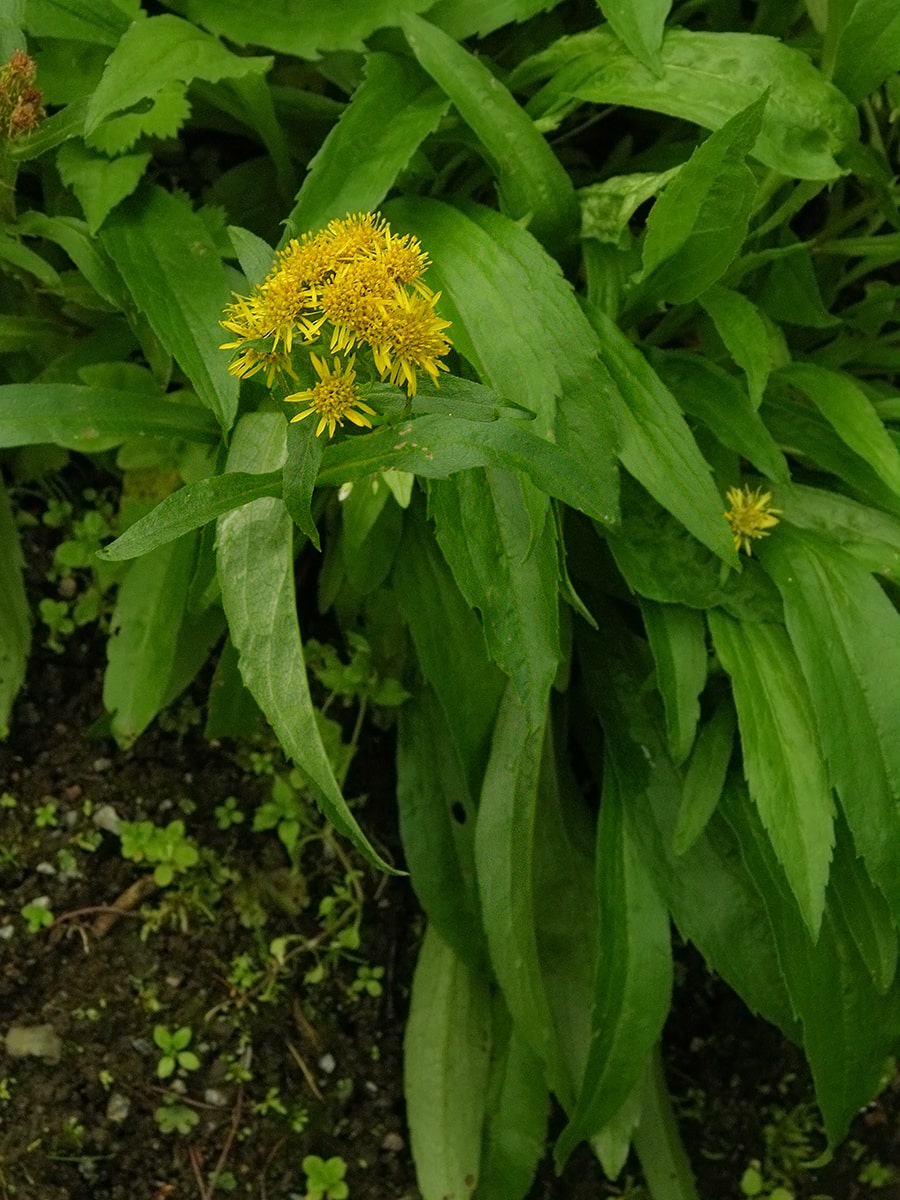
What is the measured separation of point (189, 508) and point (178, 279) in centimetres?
39

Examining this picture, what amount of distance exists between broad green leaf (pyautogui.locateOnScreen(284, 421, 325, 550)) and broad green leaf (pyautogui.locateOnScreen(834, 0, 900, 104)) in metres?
0.68

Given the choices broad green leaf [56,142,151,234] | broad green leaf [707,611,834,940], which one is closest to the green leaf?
broad green leaf [707,611,834,940]

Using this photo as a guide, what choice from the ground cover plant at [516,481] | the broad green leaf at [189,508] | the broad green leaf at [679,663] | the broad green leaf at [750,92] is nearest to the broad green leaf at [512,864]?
the ground cover plant at [516,481]

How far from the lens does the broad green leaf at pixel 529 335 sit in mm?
920

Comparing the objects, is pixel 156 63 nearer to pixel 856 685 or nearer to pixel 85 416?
pixel 85 416

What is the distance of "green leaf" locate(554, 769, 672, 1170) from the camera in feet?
3.91

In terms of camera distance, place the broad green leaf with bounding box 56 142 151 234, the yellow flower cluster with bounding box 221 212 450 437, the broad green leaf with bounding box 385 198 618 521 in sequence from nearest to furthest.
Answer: the yellow flower cluster with bounding box 221 212 450 437, the broad green leaf with bounding box 385 198 618 521, the broad green leaf with bounding box 56 142 151 234

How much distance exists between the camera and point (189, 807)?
1387mm

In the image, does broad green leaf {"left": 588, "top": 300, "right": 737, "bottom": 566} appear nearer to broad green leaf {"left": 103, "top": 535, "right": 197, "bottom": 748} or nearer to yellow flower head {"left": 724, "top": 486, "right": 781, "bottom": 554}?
yellow flower head {"left": 724, "top": 486, "right": 781, "bottom": 554}

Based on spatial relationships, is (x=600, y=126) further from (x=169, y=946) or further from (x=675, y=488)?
(x=169, y=946)

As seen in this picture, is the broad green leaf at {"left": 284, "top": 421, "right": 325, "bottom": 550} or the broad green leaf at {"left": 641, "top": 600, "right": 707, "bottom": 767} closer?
the broad green leaf at {"left": 284, "top": 421, "right": 325, "bottom": 550}

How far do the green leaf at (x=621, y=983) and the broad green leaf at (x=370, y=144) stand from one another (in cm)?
71

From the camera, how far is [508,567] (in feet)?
2.90

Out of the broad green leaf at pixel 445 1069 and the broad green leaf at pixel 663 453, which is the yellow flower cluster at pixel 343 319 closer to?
the broad green leaf at pixel 663 453
